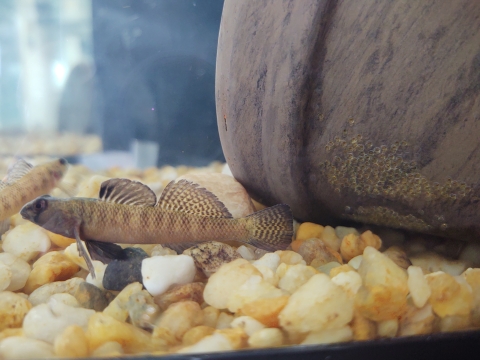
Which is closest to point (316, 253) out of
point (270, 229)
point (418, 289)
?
point (270, 229)

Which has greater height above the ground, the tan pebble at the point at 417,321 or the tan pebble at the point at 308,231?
the tan pebble at the point at 417,321

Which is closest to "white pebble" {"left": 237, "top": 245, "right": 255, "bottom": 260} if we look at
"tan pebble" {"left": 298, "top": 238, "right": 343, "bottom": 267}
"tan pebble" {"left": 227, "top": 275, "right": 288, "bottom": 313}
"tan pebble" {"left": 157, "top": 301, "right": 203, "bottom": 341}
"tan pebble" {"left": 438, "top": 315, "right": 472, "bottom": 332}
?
"tan pebble" {"left": 298, "top": 238, "right": 343, "bottom": 267}

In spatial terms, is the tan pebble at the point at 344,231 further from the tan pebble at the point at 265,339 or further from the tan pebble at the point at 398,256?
the tan pebble at the point at 265,339

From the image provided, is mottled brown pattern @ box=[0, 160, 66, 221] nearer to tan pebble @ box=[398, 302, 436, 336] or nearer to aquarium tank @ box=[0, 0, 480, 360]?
aquarium tank @ box=[0, 0, 480, 360]

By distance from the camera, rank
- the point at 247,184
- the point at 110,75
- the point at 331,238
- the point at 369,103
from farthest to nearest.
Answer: the point at 110,75
the point at 247,184
the point at 331,238
the point at 369,103

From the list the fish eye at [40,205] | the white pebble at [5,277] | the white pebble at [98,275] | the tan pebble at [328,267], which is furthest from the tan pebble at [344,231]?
the white pebble at [5,277]

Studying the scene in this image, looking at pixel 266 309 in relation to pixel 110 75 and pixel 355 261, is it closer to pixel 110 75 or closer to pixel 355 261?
pixel 355 261

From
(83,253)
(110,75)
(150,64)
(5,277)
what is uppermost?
(150,64)
